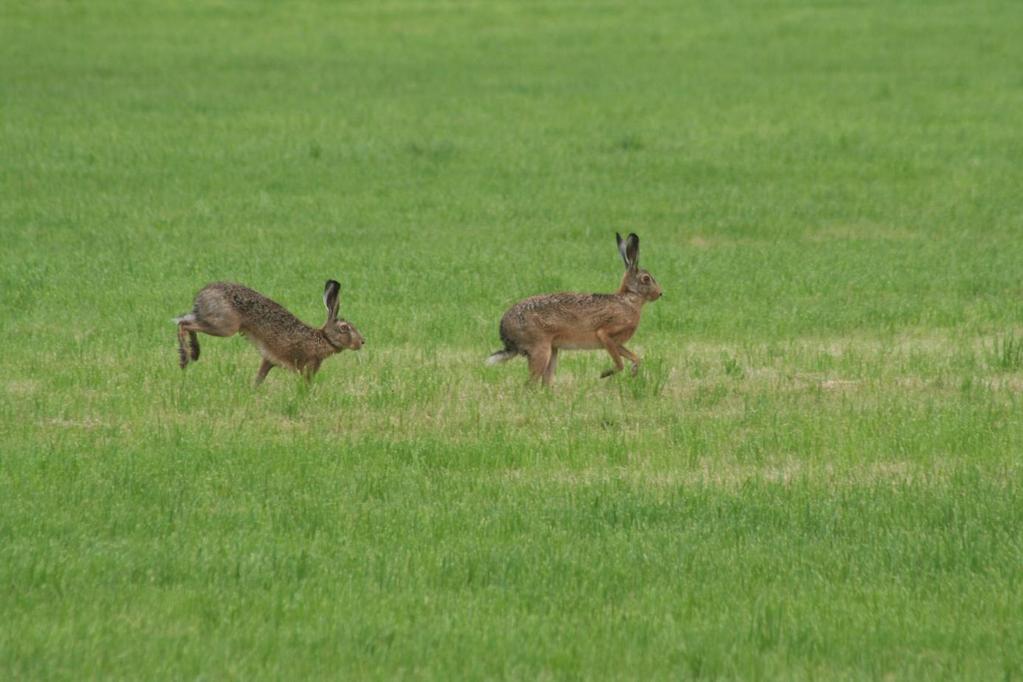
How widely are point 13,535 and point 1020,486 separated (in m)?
5.16

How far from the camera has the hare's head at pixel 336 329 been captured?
40.5ft

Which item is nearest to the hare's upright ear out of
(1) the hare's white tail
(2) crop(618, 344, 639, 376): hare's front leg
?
(2) crop(618, 344, 639, 376): hare's front leg

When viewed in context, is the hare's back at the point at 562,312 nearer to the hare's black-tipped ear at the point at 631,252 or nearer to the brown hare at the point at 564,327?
the brown hare at the point at 564,327

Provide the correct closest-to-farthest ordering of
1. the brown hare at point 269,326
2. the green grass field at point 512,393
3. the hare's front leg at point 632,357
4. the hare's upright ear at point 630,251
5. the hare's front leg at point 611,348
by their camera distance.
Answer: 1. the green grass field at point 512,393
2. the brown hare at point 269,326
3. the hare's front leg at point 611,348
4. the hare's front leg at point 632,357
5. the hare's upright ear at point 630,251

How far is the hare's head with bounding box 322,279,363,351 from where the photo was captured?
12.3 m

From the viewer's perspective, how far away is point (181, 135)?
2627 centimetres

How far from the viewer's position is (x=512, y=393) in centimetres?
1232

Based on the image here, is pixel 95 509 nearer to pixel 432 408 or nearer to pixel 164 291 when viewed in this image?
Result: pixel 432 408

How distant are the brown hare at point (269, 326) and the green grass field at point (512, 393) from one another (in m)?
0.23

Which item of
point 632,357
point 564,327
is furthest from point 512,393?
point 632,357

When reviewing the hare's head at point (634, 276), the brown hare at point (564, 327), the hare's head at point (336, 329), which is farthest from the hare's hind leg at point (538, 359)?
the hare's head at point (336, 329)

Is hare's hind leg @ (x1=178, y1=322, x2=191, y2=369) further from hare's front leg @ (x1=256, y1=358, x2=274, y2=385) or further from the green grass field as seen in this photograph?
hare's front leg @ (x1=256, y1=358, x2=274, y2=385)

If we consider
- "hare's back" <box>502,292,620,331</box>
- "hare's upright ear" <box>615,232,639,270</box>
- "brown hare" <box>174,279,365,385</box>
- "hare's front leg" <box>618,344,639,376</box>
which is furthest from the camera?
"hare's upright ear" <box>615,232,639,270</box>

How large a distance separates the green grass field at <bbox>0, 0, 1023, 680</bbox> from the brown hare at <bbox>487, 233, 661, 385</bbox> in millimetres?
303
